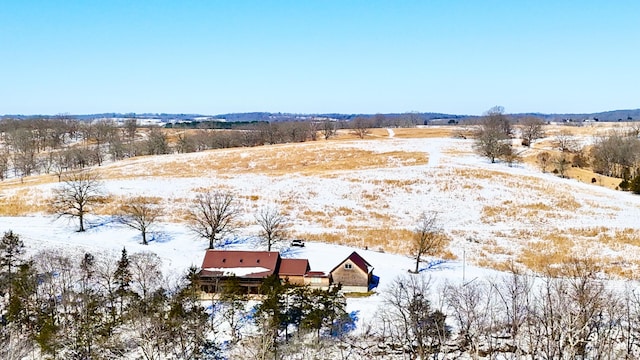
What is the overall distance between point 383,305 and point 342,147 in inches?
2932

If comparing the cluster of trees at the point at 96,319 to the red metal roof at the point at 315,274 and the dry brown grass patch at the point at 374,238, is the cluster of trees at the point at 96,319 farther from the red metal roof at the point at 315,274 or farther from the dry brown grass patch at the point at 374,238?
the dry brown grass patch at the point at 374,238

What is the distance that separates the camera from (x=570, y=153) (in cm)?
9719

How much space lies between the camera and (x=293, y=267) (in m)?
43.7

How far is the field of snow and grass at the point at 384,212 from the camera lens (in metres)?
50.0

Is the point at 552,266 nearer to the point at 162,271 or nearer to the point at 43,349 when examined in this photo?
the point at 162,271

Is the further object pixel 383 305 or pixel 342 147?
pixel 342 147

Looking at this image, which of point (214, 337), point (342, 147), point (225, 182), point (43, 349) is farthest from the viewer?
point (342, 147)

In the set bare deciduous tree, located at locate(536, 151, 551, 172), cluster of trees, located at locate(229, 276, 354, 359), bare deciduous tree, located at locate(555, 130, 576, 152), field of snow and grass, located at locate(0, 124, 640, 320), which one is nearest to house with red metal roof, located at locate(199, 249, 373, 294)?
field of snow and grass, located at locate(0, 124, 640, 320)

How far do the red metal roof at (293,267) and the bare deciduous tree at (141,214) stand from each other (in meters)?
17.7

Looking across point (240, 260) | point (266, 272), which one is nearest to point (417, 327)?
point (266, 272)

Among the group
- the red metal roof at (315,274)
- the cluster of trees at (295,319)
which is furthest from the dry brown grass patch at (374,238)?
the cluster of trees at (295,319)

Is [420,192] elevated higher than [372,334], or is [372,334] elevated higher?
[420,192]

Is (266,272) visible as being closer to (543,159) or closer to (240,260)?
(240,260)

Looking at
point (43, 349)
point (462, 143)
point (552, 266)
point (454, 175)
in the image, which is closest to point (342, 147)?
point (462, 143)
